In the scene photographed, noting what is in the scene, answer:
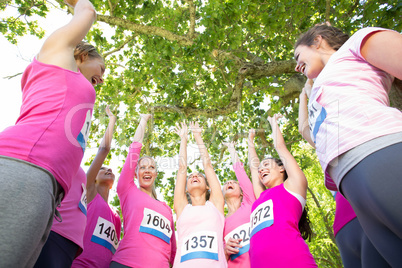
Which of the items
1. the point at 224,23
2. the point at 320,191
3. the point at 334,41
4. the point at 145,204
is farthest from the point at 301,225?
the point at 320,191

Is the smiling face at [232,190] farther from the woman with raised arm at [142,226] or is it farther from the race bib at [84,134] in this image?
the race bib at [84,134]

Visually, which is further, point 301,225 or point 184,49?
point 184,49

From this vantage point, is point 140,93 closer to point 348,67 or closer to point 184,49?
point 184,49

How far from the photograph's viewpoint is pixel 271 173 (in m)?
3.30

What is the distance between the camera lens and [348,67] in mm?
1316

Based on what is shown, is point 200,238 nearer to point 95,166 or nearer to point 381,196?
point 95,166

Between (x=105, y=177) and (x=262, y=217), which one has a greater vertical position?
(x=105, y=177)

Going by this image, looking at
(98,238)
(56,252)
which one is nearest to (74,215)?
(56,252)

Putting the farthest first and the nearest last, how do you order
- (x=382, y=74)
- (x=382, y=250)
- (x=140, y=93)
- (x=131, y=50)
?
1. (x=131, y=50)
2. (x=140, y=93)
3. (x=382, y=74)
4. (x=382, y=250)

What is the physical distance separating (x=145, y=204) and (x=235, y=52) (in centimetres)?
393

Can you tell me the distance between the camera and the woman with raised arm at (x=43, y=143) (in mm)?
952

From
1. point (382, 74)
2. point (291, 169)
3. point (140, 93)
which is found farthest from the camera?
point (140, 93)

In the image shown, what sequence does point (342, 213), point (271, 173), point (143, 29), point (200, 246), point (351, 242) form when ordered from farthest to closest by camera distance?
point (143, 29) < point (271, 173) < point (200, 246) < point (342, 213) < point (351, 242)

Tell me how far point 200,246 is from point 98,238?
100 cm
